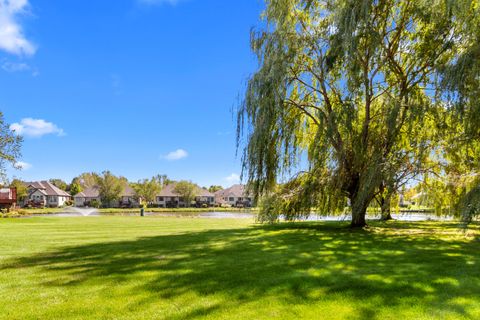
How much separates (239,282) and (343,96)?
9.86m

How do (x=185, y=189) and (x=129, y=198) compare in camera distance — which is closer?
(x=185, y=189)

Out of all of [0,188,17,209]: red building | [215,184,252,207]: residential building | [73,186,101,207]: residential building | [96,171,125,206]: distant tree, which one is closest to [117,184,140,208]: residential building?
[73,186,101,207]: residential building

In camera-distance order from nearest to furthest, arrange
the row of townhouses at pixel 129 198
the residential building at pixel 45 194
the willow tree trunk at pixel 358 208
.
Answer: the willow tree trunk at pixel 358 208, the row of townhouses at pixel 129 198, the residential building at pixel 45 194

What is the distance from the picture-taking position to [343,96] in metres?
13.2

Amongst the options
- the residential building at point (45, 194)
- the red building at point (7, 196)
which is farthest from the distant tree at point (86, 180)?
the red building at point (7, 196)

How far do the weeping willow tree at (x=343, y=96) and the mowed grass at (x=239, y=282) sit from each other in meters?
4.78

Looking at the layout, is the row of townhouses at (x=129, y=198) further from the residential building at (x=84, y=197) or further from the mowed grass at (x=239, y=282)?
the mowed grass at (x=239, y=282)

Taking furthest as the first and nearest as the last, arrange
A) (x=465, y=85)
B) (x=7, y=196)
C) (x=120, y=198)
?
(x=120, y=198), (x=7, y=196), (x=465, y=85)

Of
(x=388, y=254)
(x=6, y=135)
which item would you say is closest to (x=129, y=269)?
(x=388, y=254)

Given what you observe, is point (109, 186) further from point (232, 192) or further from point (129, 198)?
point (232, 192)

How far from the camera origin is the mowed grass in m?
4.23

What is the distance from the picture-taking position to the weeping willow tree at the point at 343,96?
40.0 ft

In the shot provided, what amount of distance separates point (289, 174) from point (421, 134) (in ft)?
16.9

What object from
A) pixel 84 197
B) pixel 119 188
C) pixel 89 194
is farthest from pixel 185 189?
pixel 84 197
